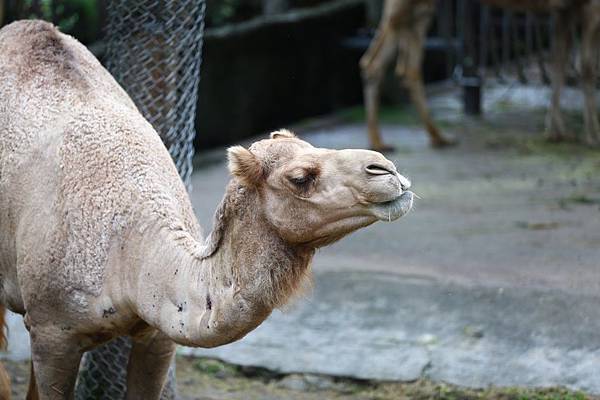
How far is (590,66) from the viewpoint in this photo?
32.0 feet

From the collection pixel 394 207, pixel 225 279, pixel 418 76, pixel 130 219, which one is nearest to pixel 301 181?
pixel 394 207

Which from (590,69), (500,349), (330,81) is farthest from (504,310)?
(330,81)

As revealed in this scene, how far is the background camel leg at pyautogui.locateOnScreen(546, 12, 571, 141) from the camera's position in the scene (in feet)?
32.7

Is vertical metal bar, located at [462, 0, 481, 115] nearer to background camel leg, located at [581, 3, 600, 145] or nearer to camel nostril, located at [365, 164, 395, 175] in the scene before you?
background camel leg, located at [581, 3, 600, 145]

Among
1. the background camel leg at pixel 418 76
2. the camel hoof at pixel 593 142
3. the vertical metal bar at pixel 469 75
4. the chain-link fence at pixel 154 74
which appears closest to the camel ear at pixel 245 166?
the chain-link fence at pixel 154 74

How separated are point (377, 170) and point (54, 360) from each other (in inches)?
57.8

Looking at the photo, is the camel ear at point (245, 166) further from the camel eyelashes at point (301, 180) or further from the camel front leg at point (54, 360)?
the camel front leg at point (54, 360)

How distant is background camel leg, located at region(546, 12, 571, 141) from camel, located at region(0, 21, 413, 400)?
6.54m

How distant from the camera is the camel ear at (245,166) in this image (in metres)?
2.98

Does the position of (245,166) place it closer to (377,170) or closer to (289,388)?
(377,170)

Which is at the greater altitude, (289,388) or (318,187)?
(318,187)

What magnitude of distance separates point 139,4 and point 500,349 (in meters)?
2.41

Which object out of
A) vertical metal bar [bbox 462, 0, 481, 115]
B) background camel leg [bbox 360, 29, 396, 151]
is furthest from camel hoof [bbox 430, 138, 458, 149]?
vertical metal bar [bbox 462, 0, 481, 115]

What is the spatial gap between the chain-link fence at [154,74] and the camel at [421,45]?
5474 millimetres
